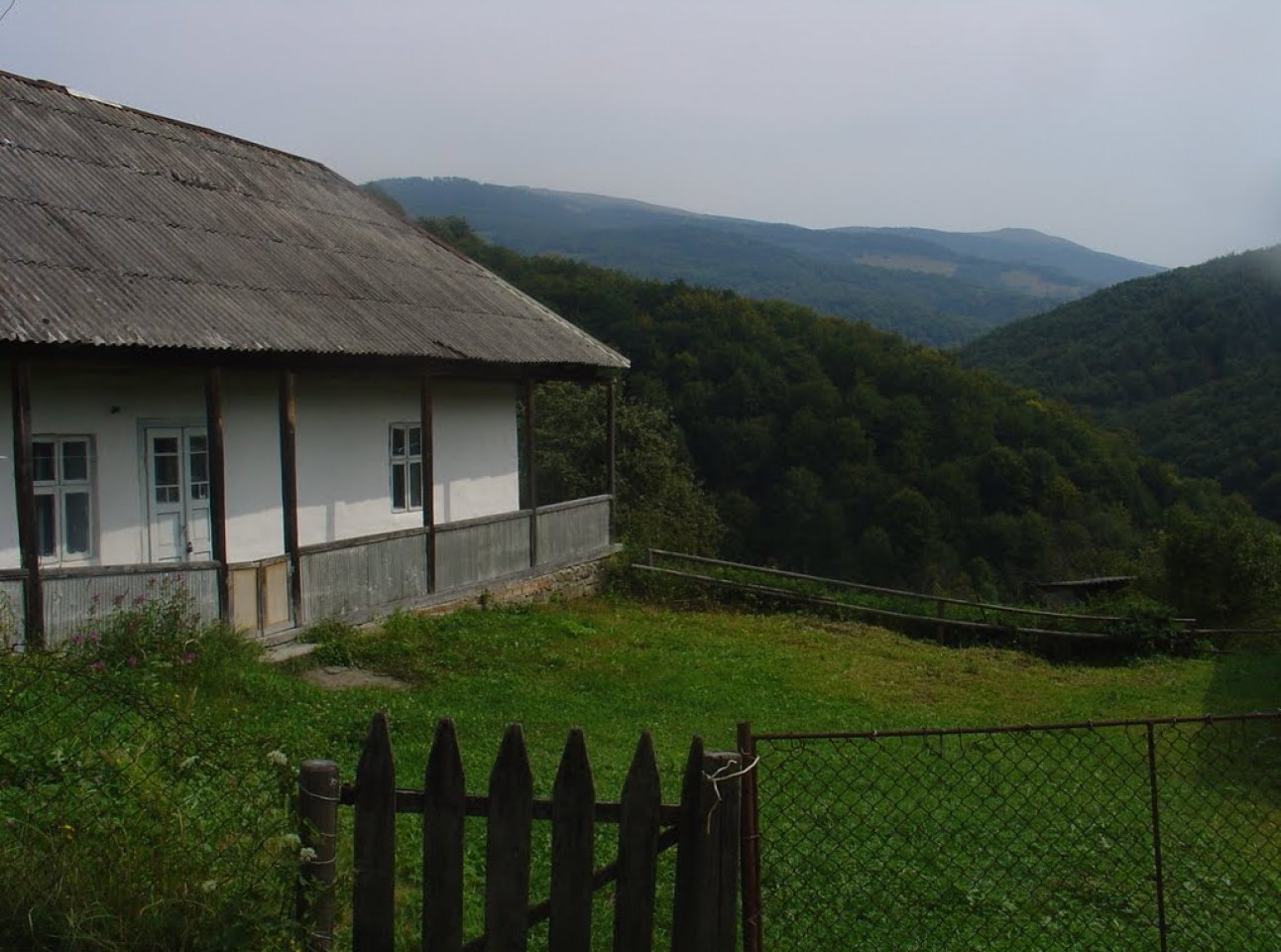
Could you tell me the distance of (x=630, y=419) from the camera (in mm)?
31781

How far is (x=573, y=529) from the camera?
1833 cm

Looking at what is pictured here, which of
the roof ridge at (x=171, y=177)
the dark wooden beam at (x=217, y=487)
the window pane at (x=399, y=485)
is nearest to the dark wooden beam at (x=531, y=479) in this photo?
the window pane at (x=399, y=485)

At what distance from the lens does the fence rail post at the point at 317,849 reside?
3482 millimetres

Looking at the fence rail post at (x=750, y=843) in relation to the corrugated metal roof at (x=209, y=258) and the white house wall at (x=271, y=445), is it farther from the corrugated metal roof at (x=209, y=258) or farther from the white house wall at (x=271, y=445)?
the white house wall at (x=271, y=445)

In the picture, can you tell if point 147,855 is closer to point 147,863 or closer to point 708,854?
point 147,863

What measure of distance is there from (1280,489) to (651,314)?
2597 cm

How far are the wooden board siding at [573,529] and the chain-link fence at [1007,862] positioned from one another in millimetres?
9347

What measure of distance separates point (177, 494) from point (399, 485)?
387cm

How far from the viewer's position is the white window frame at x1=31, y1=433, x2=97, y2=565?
35.7ft

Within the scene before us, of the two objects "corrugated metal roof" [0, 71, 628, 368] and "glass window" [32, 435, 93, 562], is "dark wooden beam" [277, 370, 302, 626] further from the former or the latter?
"glass window" [32, 435, 93, 562]

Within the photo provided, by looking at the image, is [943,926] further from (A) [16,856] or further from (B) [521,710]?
(B) [521,710]

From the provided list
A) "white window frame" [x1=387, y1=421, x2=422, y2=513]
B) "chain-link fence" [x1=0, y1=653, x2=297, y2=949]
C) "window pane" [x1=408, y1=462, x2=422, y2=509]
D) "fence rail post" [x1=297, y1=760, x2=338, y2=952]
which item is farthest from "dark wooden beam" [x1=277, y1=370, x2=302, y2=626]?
"fence rail post" [x1=297, y1=760, x2=338, y2=952]

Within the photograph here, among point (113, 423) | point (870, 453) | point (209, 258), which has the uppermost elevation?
point (209, 258)

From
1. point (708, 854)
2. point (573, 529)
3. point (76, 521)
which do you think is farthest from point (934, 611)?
point (708, 854)
